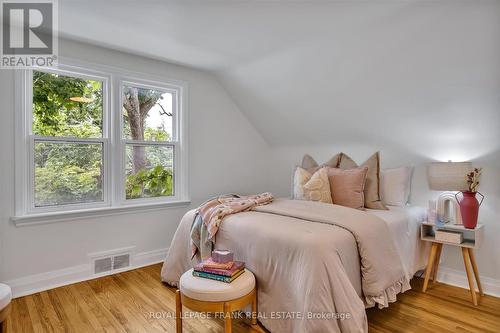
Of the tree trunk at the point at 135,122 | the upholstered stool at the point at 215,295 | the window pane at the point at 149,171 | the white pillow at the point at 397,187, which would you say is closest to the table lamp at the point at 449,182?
the white pillow at the point at 397,187

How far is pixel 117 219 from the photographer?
3.07 m

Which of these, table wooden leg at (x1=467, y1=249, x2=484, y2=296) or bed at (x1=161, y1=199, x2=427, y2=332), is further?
table wooden leg at (x1=467, y1=249, x2=484, y2=296)

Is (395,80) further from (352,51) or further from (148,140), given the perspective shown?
(148,140)

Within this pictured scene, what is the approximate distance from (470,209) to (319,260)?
1587mm

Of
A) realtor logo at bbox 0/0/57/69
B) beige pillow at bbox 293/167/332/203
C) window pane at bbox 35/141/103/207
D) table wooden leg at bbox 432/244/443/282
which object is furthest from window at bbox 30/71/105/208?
table wooden leg at bbox 432/244/443/282

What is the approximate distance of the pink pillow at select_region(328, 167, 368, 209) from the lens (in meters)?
2.75

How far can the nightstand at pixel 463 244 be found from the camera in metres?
2.40

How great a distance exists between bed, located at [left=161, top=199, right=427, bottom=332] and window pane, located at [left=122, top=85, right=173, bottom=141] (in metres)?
1.66

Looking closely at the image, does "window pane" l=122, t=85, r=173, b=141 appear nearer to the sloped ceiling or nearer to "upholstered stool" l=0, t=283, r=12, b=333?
the sloped ceiling

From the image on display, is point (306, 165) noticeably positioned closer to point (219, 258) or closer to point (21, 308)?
point (219, 258)

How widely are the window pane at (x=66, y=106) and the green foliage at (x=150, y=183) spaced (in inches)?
23.8

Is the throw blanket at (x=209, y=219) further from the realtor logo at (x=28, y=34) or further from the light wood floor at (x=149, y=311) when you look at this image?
the realtor logo at (x=28, y=34)

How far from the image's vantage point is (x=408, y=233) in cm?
250

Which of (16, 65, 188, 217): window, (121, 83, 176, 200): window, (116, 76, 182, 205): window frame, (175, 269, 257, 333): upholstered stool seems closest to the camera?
(175, 269, 257, 333): upholstered stool
